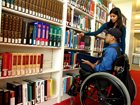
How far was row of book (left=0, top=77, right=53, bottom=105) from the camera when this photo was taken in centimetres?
137

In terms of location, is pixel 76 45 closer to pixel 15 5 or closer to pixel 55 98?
pixel 55 98

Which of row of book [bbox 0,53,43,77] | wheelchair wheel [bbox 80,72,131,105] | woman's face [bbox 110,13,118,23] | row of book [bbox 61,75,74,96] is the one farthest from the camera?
row of book [bbox 61,75,74,96]

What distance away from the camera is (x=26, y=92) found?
154 cm

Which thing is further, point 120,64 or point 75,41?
point 75,41

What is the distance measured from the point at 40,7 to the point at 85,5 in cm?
124

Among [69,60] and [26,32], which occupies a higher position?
[26,32]

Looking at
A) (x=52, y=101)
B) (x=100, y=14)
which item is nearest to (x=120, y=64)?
(x=52, y=101)

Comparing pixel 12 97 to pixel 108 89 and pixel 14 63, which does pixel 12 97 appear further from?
pixel 108 89

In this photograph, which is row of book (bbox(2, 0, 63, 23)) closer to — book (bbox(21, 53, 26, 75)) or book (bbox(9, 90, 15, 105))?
book (bbox(21, 53, 26, 75))

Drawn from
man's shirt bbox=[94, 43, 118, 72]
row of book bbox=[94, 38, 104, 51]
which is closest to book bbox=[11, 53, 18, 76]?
man's shirt bbox=[94, 43, 118, 72]

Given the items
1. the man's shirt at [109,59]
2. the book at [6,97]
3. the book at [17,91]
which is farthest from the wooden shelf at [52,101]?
the man's shirt at [109,59]

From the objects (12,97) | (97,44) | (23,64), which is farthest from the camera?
(97,44)

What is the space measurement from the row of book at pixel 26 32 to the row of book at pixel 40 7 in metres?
0.13

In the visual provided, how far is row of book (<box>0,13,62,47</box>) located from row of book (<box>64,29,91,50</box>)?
227 millimetres
